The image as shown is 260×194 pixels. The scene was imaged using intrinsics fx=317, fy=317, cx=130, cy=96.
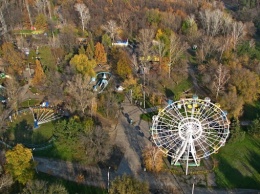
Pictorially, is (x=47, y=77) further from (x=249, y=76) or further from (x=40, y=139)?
(x=249, y=76)

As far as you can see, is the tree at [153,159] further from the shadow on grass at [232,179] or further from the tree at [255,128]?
the tree at [255,128]

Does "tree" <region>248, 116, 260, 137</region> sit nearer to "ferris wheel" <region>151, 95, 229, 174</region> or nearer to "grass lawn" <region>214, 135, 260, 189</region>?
"grass lawn" <region>214, 135, 260, 189</region>

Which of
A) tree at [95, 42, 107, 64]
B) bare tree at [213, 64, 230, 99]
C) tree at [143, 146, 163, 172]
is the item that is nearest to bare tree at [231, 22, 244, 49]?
bare tree at [213, 64, 230, 99]

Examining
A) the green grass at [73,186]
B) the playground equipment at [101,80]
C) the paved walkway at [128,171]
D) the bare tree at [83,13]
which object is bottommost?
the green grass at [73,186]

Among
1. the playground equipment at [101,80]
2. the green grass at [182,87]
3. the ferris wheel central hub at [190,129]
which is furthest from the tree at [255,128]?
the playground equipment at [101,80]

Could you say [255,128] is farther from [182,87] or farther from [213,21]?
[213,21]

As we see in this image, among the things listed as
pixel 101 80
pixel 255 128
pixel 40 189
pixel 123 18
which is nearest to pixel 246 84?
pixel 255 128

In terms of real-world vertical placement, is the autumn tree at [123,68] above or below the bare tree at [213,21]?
below

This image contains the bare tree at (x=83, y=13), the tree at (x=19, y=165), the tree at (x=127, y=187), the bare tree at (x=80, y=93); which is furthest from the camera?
the bare tree at (x=83, y=13)
